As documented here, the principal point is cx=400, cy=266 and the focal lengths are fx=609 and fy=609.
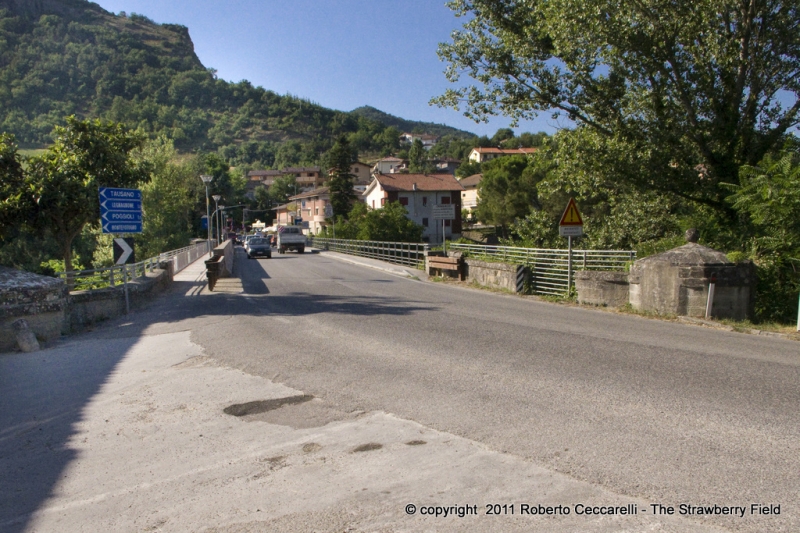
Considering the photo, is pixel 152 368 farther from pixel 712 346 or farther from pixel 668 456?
pixel 712 346

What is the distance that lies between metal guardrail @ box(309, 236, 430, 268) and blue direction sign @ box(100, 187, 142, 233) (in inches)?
569

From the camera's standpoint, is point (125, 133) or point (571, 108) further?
point (571, 108)

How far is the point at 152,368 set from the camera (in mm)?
8797

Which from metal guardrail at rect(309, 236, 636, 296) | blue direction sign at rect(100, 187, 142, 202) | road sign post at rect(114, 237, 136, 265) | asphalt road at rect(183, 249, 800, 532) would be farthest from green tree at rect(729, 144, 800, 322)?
road sign post at rect(114, 237, 136, 265)

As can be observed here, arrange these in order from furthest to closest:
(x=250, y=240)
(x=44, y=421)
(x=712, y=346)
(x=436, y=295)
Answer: (x=250, y=240), (x=436, y=295), (x=712, y=346), (x=44, y=421)

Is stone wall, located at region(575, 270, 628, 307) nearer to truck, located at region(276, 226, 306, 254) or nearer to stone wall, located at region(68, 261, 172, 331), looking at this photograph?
stone wall, located at region(68, 261, 172, 331)

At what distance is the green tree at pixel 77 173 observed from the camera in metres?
15.3

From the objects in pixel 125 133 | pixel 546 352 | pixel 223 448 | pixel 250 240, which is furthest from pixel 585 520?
pixel 250 240

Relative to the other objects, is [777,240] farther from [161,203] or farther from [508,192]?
[161,203]

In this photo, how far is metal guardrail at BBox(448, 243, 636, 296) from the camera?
1655cm

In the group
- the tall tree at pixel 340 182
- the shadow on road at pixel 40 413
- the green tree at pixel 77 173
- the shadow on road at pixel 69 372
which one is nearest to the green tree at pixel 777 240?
the shadow on road at pixel 69 372

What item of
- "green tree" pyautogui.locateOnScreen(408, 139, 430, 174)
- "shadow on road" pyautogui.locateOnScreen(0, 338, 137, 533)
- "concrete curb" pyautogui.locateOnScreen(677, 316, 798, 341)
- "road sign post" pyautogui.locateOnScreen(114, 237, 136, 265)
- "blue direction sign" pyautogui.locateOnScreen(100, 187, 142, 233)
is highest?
"green tree" pyautogui.locateOnScreen(408, 139, 430, 174)

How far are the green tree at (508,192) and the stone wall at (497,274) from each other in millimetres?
35936

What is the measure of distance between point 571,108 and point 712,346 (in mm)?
11493
